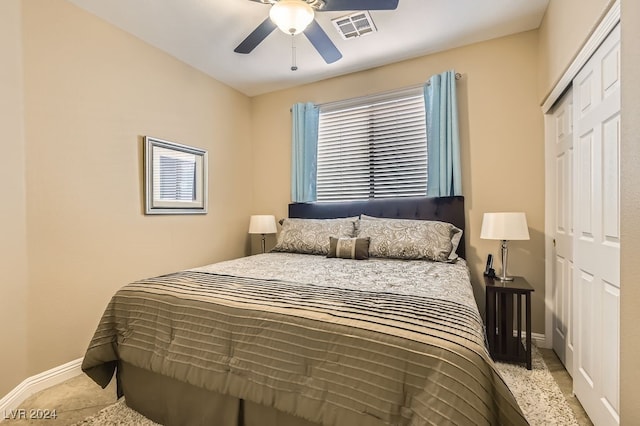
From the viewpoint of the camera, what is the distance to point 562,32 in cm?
209

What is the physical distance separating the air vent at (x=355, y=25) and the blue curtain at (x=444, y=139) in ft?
2.82

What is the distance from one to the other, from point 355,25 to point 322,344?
263 cm

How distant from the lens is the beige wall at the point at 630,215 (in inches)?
44.8

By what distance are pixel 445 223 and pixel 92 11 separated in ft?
11.6

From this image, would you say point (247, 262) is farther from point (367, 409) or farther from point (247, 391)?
point (367, 409)

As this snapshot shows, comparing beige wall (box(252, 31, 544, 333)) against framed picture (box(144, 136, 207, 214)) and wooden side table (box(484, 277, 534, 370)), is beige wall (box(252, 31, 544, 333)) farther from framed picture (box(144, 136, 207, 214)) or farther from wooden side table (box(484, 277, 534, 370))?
framed picture (box(144, 136, 207, 214))

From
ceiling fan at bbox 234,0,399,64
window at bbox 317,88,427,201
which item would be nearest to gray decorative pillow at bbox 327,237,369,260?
window at bbox 317,88,427,201

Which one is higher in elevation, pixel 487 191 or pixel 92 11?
pixel 92 11

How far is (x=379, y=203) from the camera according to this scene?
11.3ft

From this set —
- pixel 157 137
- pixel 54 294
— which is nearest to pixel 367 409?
pixel 54 294

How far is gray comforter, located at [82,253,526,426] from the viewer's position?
3.33 ft

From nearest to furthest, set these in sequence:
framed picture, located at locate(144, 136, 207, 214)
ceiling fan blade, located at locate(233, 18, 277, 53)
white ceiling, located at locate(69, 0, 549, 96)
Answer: ceiling fan blade, located at locate(233, 18, 277, 53) < white ceiling, located at locate(69, 0, 549, 96) < framed picture, located at locate(144, 136, 207, 214)

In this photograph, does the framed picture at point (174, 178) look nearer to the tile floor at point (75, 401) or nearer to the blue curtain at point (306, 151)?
the blue curtain at point (306, 151)

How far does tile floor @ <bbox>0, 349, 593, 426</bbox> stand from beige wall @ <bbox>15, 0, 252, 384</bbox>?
0.21m
